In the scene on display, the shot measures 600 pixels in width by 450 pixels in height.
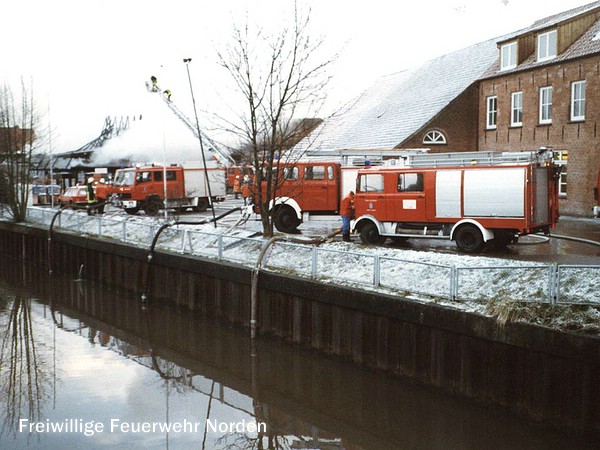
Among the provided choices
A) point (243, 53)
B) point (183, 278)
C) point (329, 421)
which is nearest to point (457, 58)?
point (243, 53)

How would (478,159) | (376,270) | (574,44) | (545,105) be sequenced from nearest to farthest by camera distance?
(376,270) → (478,159) → (574,44) → (545,105)

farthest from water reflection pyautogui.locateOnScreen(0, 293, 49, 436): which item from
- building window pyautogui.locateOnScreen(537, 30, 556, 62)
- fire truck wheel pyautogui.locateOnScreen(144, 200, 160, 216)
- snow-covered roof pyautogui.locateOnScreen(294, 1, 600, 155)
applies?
building window pyautogui.locateOnScreen(537, 30, 556, 62)

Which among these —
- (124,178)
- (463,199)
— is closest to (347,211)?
(463,199)

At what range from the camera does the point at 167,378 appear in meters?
15.3

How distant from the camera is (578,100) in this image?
95.1 ft

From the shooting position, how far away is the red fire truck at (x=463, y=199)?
18.0 meters

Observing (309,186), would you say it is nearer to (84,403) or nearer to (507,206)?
(507,206)

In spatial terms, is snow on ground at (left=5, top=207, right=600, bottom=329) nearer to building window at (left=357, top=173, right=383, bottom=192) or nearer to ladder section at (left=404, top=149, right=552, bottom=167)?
building window at (left=357, top=173, right=383, bottom=192)

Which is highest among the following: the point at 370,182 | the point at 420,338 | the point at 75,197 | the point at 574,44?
the point at 574,44

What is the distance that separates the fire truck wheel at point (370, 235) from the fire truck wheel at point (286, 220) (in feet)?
13.9

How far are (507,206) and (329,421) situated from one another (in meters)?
8.36

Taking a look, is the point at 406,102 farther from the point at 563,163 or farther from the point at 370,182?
the point at 370,182

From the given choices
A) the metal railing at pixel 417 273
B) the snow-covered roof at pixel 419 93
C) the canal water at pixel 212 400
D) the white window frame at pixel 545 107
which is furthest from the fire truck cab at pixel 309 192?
the white window frame at pixel 545 107

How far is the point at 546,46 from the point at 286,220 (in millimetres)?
15328
